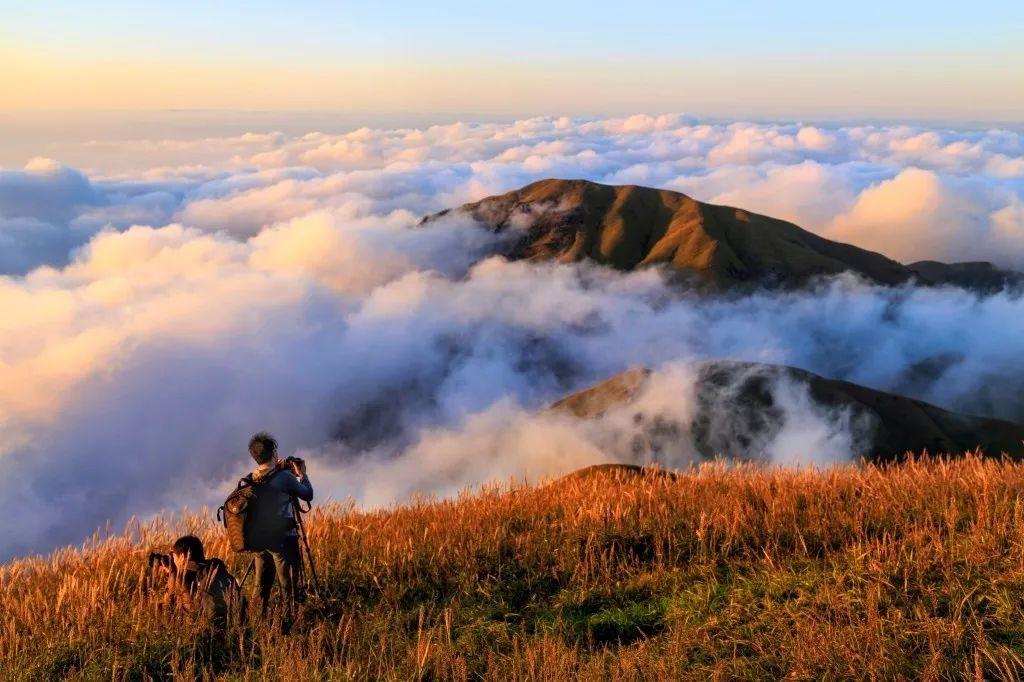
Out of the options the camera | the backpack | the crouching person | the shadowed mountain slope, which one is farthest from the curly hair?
the shadowed mountain slope

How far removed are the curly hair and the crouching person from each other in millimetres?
1173

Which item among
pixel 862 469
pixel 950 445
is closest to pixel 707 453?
pixel 950 445

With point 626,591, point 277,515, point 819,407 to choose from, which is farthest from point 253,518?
point 819,407

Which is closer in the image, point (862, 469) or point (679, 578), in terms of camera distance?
point (679, 578)

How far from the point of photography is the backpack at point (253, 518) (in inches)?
288

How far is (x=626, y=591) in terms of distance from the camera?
754 centimetres

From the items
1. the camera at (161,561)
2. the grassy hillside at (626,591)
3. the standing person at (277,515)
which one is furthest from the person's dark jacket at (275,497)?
the camera at (161,561)

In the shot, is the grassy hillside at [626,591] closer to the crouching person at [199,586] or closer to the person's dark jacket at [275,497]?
the crouching person at [199,586]

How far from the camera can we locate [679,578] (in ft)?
24.8

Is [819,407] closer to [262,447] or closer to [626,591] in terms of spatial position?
[626,591]

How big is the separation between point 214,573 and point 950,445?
155 metres

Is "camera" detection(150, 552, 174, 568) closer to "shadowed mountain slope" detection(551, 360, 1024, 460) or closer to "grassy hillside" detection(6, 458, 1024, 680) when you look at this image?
"grassy hillside" detection(6, 458, 1024, 680)

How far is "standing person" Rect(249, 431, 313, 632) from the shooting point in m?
7.35

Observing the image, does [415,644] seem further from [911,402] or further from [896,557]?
[911,402]
